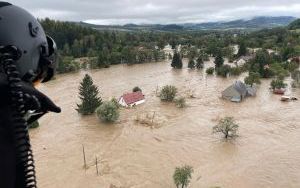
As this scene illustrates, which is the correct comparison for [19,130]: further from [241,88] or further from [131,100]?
[241,88]

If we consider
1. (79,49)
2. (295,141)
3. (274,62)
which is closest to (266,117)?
(295,141)

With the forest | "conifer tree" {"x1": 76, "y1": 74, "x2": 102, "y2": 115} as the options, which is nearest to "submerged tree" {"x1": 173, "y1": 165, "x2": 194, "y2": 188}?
"conifer tree" {"x1": 76, "y1": 74, "x2": 102, "y2": 115}

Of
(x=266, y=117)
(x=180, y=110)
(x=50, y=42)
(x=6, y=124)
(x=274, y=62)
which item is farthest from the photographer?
(x=274, y=62)

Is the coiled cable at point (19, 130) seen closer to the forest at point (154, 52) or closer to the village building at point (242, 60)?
the forest at point (154, 52)

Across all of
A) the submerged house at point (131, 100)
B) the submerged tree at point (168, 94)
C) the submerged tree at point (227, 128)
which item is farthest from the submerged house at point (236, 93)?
the submerged tree at point (227, 128)

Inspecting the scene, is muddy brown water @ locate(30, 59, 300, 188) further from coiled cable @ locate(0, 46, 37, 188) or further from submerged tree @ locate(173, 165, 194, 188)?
coiled cable @ locate(0, 46, 37, 188)

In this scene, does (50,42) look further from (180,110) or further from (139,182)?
(180,110)
